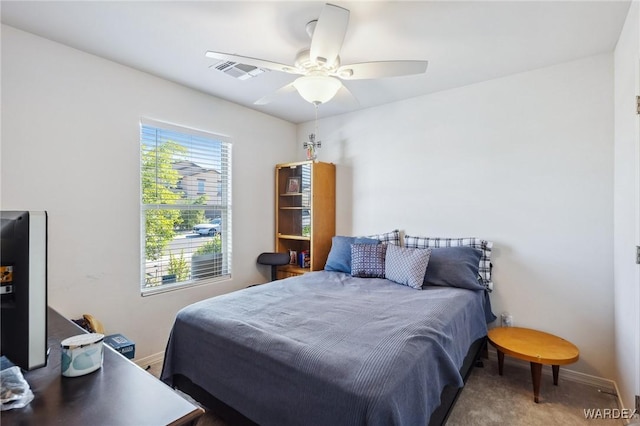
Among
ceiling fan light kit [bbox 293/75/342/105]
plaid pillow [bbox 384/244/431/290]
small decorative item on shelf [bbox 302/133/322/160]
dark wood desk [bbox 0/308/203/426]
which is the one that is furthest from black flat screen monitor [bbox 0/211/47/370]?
small decorative item on shelf [bbox 302/133/322/160]

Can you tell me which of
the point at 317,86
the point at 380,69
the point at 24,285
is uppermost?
the point at 380,69

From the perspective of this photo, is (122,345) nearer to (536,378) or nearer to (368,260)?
(368,260)

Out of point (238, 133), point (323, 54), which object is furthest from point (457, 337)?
point (238, 133)

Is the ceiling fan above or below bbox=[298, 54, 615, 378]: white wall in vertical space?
above

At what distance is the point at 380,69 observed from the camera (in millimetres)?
1921

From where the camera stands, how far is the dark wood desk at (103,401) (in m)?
0.75

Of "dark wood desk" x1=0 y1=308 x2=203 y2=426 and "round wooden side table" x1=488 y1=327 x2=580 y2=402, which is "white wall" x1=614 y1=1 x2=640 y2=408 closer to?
"round wooden side table" x1=488 y1=327 x2=580 y2=402

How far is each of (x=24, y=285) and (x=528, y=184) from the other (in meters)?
3.23

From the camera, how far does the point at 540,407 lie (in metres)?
2.12

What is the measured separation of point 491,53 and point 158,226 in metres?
3.20

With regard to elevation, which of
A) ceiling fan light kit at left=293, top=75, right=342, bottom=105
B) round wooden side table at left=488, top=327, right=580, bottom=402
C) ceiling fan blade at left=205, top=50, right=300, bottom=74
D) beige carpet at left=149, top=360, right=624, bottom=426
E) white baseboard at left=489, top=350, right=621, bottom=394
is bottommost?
beige carpet at left=149, top=360, right=624, bottom=426

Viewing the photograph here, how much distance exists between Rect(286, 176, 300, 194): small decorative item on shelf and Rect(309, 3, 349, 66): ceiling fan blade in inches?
84.9

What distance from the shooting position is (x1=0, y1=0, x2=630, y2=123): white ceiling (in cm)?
183

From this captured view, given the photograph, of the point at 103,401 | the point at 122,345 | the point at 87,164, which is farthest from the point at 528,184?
the point at 87,164
